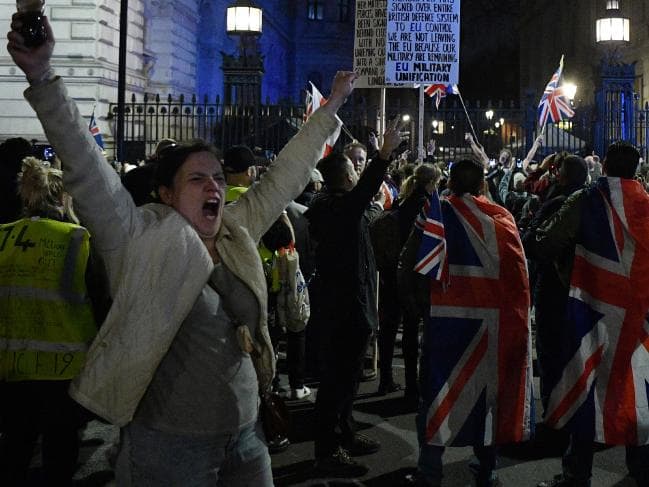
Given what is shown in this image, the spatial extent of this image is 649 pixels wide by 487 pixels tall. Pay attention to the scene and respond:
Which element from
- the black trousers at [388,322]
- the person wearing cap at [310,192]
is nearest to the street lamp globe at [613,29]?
the person wearing cap at [310,192]

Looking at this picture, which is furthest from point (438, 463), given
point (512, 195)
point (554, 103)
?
point (554, 103)

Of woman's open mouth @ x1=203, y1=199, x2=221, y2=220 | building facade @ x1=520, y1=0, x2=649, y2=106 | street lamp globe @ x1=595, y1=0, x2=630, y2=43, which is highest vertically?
building facade @ x1=520, y1=0, x2=649, y2=106

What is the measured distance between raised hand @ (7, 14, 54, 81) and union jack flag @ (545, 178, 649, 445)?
3493mm

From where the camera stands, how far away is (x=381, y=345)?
25.5 ft

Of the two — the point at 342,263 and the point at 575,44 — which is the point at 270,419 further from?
the point at 575,44

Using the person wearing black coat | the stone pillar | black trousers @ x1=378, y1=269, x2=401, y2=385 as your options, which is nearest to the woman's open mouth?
the person wearing black coat

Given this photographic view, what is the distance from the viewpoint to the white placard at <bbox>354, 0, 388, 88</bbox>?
34.3ft

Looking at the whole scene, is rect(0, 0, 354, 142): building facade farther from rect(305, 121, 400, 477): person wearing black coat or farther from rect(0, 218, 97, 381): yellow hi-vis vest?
rect(0, 218, 97, 381): yellow hi-vis vest

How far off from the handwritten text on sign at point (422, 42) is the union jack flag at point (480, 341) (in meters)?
5.62

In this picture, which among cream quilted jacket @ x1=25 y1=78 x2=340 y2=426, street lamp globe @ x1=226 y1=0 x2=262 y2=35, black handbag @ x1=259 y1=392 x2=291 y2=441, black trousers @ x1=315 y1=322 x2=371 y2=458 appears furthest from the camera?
street lamp globe @ x1=226 y1=0 x2=262 y2=35

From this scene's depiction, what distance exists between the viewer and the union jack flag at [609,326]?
4.90 m

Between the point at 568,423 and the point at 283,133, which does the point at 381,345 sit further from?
the point at 283,133

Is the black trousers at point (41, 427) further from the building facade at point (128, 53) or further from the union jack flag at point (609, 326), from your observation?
the building facade at point (128, 53)

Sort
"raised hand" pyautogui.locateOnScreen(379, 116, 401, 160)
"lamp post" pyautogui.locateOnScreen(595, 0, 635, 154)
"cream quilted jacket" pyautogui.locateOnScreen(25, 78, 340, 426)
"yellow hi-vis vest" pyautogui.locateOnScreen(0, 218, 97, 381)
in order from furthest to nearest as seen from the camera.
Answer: "lamp post" pyautogui.locateOnScreen(595, 0, 635, 154) → "raised hand" pyautogui.locateOnScreen(379, 116, 401, 160) → "yellow hi-vis vest" pyautogui.locateOnScreen(0, 218, 97, 381) → "cream quilted jacket" pyautogui.locateOnScreen(25, 78, 340, 426)
